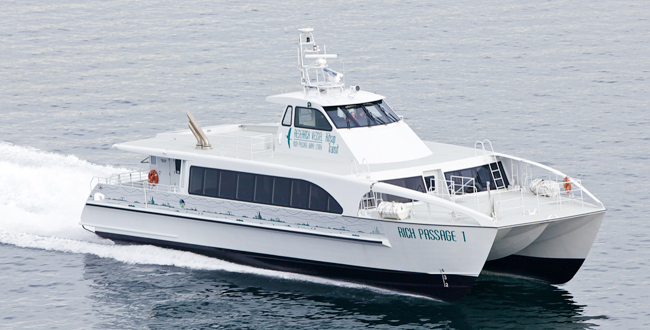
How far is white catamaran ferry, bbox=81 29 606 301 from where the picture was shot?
66.7 ft

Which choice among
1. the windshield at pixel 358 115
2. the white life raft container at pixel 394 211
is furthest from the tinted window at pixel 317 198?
the windshield at pixel 358 115

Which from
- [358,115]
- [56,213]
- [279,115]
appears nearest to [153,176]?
[56,213]

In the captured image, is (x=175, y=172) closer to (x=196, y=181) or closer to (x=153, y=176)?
(x=153, y=176)

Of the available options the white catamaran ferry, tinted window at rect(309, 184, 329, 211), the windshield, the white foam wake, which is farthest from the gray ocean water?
the windshield

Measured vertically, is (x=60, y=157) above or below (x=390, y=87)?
below

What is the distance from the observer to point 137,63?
45969 mm

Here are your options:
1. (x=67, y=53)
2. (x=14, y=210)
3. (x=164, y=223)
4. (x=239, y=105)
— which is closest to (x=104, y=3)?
(x=67, y=53)

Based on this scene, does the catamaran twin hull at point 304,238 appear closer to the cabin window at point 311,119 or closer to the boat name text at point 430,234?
the boat name text at point 430,234

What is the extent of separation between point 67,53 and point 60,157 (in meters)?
17.8

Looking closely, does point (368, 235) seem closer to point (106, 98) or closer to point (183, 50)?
point (106, 98)

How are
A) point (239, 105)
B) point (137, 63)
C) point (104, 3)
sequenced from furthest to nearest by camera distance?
point (104, 3) < point (137, 63) < point (239, 105)

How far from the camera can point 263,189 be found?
22.5 metres

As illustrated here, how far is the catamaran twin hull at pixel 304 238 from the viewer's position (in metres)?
20.1

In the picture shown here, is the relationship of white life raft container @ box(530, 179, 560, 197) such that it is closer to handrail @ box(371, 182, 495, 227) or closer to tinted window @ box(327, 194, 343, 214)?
handrail @ box(371, 182, 495, 227)
